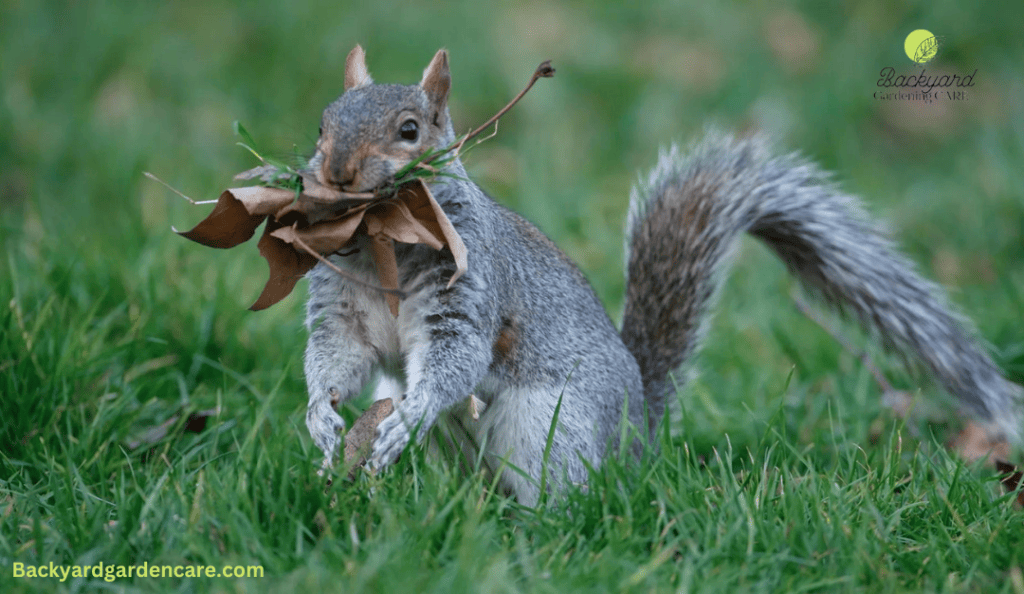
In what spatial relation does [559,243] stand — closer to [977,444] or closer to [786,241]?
[786,241]

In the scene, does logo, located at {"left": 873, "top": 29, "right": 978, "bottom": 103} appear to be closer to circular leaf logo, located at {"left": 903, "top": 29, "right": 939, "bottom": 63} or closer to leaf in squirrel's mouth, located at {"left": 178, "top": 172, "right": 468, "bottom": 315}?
circular leaf logo, located at {"left": 903, "top": 29, "right": 939, "bottom": 63}

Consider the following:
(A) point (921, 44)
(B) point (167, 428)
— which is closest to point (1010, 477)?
(B) point (167, 428)

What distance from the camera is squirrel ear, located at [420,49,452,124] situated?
1.80m

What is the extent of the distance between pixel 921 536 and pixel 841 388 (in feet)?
3.43

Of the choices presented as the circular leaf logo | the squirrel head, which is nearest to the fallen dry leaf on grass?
the squirrel head

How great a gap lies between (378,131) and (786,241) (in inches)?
49.0

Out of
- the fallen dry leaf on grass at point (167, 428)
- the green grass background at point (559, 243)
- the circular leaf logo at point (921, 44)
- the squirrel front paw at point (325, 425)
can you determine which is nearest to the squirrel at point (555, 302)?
the squirrel front paw at point (325, 425)

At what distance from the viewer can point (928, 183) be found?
14.5 feet

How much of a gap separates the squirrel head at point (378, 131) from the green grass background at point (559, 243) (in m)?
0.24

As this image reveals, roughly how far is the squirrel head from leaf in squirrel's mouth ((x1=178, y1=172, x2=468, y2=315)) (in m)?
0.04

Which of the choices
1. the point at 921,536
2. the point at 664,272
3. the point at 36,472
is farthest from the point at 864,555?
the point at 36,472

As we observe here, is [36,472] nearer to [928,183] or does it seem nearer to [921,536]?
[921,536]

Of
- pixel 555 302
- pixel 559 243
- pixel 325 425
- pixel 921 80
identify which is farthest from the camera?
pixel 921 80

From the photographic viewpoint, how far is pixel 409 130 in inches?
65.6
